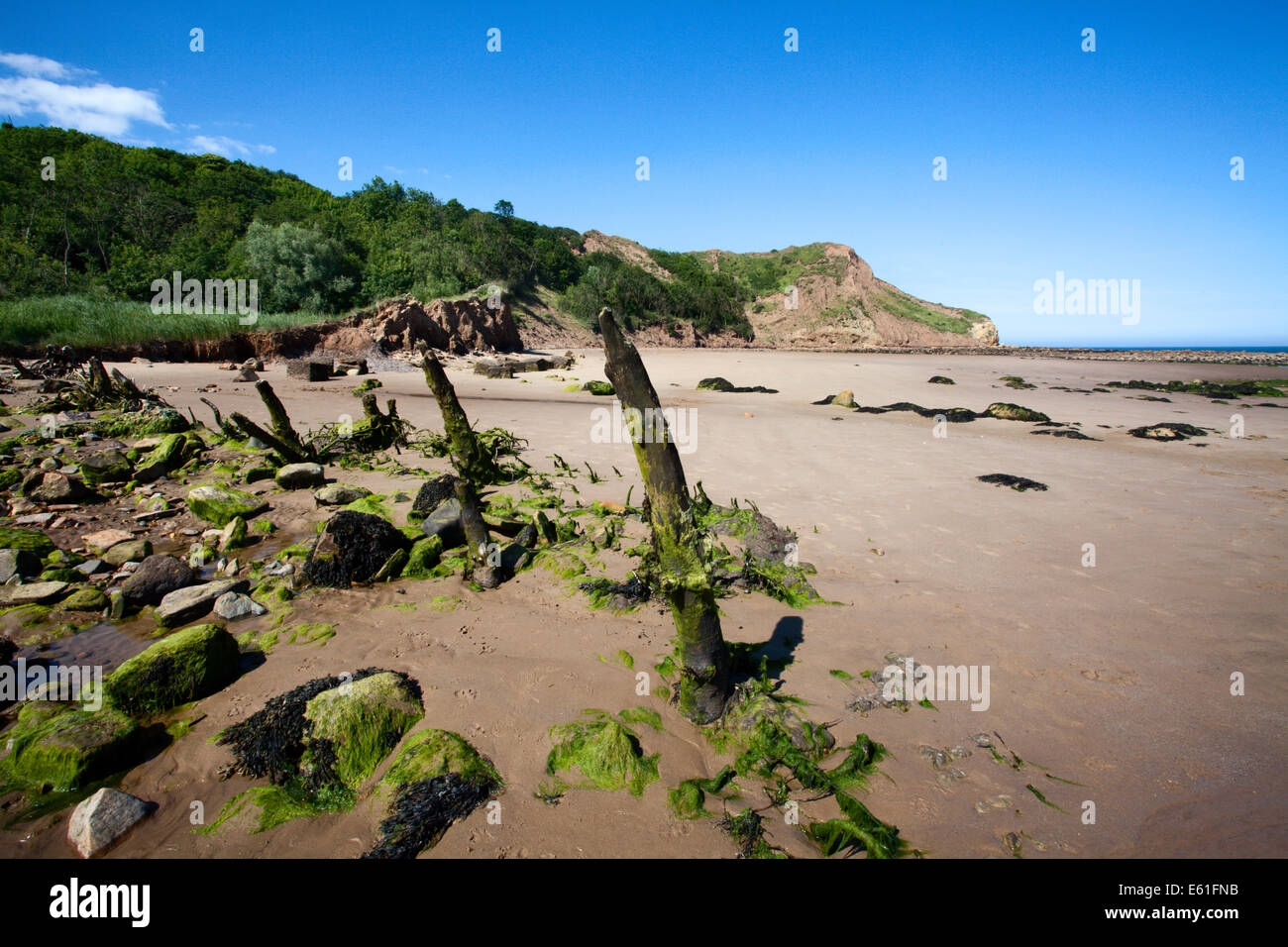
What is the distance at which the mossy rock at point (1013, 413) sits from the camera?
550 inches

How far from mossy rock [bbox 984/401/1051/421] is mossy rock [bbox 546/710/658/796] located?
14814 millimetres

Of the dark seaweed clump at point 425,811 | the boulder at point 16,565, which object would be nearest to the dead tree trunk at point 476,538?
the dark seaweed clump at point 425,811

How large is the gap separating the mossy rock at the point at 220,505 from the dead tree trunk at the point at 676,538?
5.54 meters

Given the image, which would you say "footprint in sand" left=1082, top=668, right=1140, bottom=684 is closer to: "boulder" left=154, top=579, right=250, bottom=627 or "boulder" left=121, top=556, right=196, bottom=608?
"boulder" left=154, top=579, right=250, bottom=627

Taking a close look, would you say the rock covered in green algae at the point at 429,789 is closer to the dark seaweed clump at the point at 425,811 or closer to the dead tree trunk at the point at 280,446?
the dark seaweed clump at the point at 425,811

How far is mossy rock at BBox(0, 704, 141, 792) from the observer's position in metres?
2.86

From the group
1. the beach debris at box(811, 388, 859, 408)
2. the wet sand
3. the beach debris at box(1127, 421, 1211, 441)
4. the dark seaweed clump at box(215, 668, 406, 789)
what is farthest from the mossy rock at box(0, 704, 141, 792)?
the beach debris at box(1127, 421, 1211, 441)

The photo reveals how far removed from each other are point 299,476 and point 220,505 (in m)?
1.03

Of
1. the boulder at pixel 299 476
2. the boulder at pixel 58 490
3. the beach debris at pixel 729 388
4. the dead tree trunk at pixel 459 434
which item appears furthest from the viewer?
the beach debris at pixel 729 388

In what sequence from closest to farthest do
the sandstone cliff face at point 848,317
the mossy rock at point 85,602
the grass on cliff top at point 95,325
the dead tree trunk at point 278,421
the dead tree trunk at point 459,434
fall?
the mossy rock at point 85,602 < the dead tree trunk at point 459,434 < the dead tree trunk at point 278,421 < the grass on cliff top at point 95,325 < the sandstone cliff face at point 848,317

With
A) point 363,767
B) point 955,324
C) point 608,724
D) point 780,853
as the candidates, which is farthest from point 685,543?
point 955,324

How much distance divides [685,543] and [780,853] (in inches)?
60.9

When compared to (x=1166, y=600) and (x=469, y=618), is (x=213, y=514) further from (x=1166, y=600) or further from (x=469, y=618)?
(x=1166, y=600)

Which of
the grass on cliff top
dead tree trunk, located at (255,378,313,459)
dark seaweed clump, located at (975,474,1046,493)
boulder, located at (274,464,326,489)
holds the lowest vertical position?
dark seaweed clump, located at (975,474,1046,493)
